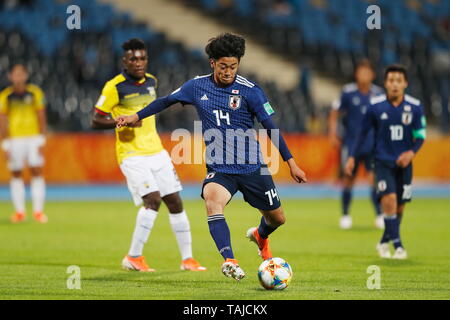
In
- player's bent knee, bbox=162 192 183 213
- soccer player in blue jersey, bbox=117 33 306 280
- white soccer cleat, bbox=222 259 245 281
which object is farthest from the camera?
player's bent knee, bbox=162 192 183 213

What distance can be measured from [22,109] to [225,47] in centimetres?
854

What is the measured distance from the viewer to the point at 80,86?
23.8 m

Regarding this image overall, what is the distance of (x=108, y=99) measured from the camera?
32.4 ft

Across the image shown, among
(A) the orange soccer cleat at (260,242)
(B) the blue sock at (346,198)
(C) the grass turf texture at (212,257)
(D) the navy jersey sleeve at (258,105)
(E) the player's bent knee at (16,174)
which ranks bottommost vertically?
(C) the grass turf texture at (212,257)

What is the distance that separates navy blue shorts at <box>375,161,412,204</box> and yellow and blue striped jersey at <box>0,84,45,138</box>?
705 centimetres

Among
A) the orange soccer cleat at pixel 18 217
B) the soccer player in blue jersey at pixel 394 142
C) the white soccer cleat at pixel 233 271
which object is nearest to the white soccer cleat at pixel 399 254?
the soccer player in blue jersey at pixel 394 142

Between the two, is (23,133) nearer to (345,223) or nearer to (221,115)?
(345,223)

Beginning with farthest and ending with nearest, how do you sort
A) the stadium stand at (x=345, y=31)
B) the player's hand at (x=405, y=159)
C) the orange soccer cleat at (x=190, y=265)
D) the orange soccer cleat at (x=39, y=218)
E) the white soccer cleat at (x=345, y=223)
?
the stadium stand at (x=345, y=31)
the orange soccer cleat at (x=39, y=218)
the white soccer cleat at (x=345, y=223)
the player's hand at (x=405, y=159)
the orange soccer cleat at (x=190, y=265)

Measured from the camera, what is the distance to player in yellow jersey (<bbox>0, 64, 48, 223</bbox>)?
1573cm

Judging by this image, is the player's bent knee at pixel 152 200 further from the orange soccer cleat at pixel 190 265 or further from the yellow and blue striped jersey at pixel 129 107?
the orange soccer cleat at pixel 190 265

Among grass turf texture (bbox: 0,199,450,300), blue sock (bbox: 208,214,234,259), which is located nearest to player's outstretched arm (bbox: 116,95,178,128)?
blue sock (bbox: 208,214,234,259)

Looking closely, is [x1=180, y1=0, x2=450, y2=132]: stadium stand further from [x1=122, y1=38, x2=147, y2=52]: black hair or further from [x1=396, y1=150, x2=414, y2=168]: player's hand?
[x1=122, y1=38, x2=147, y2=52]: black hair

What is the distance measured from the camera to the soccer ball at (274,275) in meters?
7.90

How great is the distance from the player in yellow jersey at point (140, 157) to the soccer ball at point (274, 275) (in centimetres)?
189
